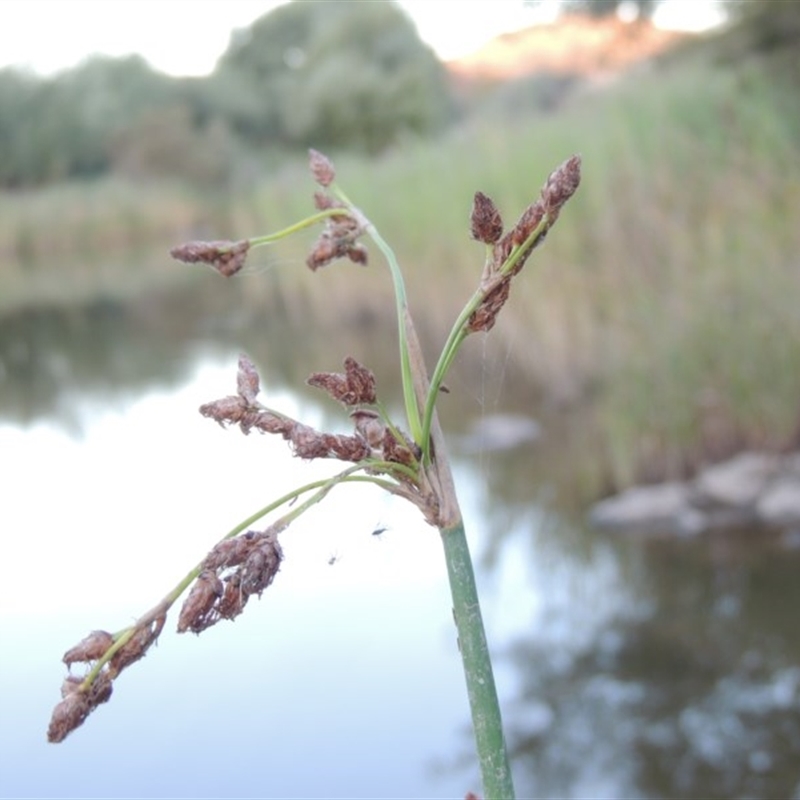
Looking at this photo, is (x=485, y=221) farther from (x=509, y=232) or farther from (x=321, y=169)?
(x=321, y=169)

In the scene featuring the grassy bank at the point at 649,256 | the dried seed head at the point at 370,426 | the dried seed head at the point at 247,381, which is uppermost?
the grassy bank at the point at 649,256

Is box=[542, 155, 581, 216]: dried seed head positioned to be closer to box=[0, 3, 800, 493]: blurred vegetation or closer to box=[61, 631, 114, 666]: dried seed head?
box=[61, 631, 114, 666]: dried seed head

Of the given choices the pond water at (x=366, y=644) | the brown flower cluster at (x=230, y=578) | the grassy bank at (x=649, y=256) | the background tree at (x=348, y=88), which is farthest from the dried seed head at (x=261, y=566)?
the background tree at (x=348, y=88)

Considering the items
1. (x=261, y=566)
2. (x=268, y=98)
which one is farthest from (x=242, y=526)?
(x=268, y=98)

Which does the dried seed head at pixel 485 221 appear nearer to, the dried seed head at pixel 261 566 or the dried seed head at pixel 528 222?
the dried seed head at pixel 528 222

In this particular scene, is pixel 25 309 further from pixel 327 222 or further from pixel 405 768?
pixel 327 222

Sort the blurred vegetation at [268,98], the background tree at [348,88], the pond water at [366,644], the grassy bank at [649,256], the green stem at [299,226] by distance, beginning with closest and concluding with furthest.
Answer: the green stem at [299,226] → the pond water at [366,644] → the grassy bank at [649,256] → the blurred vegetation at [268,98] → the background tree at [348,88]

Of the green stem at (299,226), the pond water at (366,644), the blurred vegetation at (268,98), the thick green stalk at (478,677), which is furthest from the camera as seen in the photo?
the blurred vegetation at (268,98)
